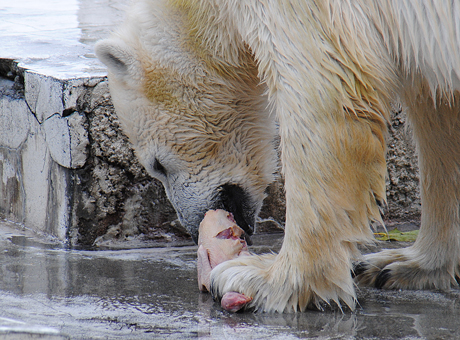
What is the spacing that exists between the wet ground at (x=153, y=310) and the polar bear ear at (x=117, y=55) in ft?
2.71

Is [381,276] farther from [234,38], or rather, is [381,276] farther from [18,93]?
[18,93]

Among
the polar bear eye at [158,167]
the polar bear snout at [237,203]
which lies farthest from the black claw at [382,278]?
the polar bear eye at [158,167]

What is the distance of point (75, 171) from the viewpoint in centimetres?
286

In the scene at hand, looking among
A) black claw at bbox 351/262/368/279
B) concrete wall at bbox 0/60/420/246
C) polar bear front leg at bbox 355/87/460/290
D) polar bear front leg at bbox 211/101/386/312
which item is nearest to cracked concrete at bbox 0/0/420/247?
concrete wall at bbox 0/60/420/246

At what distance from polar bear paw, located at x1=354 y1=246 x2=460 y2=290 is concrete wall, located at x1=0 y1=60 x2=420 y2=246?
638 mm

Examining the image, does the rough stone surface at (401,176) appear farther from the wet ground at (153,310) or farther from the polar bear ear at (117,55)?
the polar bear ear at (117,55)

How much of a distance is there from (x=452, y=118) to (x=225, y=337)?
129 centimetres

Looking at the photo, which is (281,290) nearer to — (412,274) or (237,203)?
(412,274)

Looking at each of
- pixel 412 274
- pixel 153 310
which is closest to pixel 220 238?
pixel 153 310

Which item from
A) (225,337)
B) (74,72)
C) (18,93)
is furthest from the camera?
(18,93)

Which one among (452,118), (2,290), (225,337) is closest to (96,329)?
(225,337)

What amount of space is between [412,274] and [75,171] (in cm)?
158

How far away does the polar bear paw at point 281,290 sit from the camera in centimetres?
193

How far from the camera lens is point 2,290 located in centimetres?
211
